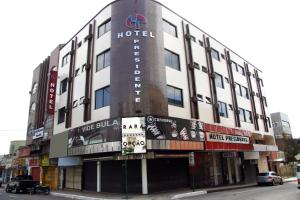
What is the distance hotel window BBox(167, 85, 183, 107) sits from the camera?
2552 centimetres

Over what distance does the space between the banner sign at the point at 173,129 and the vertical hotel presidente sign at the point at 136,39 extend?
2.48 m

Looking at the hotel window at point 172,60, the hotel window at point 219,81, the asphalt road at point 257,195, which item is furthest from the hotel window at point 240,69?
the asphalt road at point 257,195

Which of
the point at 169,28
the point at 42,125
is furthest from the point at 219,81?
the point at 42,125

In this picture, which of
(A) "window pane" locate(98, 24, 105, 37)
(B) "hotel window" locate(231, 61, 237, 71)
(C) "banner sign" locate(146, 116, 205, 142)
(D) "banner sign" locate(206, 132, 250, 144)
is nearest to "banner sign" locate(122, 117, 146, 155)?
(C) "banner sign" locate(146, 116, 205, 142)

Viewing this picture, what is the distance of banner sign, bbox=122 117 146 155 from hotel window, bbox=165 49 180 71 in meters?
7.51

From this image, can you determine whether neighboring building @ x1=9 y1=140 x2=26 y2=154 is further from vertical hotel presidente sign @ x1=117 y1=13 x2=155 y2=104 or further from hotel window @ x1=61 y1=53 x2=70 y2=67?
vertical hotel presidente sign @ x1=117 y1=13 x2=155 y2=104

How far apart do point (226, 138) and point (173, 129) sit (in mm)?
9106

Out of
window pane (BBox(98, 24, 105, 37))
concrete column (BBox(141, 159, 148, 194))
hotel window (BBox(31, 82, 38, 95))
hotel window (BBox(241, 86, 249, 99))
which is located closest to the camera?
concrete column (BBox(141, 159, 148, 194))

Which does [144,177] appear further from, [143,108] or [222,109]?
[222,109]

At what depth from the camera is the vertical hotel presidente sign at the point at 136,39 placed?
23.3 metres

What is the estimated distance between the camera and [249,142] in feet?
112

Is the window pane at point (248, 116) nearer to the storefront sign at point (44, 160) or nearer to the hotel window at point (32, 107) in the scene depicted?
the storefront sign at point (44, 160)

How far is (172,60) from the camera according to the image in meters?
27.5

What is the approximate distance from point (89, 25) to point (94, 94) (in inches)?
357
